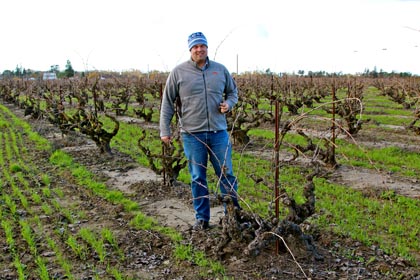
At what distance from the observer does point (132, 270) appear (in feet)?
12.6

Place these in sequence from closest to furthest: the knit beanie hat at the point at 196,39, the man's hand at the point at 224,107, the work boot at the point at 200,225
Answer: the knit beanie hat at the point at 196,39, the man's hand at the point at 224,107, the work boot at the point at 200,225

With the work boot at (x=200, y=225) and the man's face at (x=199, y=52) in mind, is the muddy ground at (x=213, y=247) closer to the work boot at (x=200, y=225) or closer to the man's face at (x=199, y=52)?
the work boot at (x=200, y=225)

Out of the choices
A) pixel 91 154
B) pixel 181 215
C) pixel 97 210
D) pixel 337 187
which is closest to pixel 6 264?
pixel 97 210

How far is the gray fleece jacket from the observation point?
165 inches

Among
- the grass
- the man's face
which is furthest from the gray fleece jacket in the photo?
the grass

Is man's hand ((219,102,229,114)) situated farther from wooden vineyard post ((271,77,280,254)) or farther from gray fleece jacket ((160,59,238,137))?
wooden vineyard post ((271,77,280,254))

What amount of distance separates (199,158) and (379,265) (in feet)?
6.35

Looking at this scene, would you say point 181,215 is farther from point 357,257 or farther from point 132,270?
point 357,257

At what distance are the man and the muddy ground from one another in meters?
0.62

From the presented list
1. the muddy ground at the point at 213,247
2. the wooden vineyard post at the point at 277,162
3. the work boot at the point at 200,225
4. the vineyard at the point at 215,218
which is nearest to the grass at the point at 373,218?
the vineyard at the point at 215,218

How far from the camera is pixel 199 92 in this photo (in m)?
4.21

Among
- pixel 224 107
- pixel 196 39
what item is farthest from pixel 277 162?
pixel 196 39

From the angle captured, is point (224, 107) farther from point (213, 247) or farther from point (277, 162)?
point (213, 247)

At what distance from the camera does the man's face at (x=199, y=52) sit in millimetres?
4062
